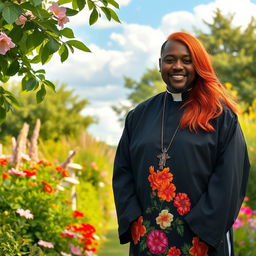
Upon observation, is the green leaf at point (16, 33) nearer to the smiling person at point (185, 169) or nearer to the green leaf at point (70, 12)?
the green leaf at point (70, 12)

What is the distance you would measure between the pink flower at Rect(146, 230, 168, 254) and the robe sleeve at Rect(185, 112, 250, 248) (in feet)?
0.60

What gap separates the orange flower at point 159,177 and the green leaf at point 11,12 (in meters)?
1.18

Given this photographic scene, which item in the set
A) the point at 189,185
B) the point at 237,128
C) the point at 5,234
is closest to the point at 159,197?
the point at 189,185

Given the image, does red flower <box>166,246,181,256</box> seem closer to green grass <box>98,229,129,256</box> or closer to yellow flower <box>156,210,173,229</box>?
yellow flower <box>156,210,173,229</box>

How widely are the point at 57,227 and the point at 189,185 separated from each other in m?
2.18

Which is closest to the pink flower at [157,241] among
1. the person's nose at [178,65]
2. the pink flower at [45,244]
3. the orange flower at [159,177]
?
the orange flower at [159,177]

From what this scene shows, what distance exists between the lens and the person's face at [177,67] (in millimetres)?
3094

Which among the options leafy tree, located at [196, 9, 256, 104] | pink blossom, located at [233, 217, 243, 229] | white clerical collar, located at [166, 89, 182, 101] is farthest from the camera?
leafy tree, located at [196, 9, 256, 104]

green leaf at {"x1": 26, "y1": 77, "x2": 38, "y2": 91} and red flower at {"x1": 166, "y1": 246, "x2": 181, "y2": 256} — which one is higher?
green leaf at {"x1": 26, "y1": 77, "x2": 38, "y2": 91}

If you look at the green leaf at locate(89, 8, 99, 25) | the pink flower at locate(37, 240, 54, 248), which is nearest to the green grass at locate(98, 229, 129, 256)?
the pink flower at locate(37, 240, 54, 248)

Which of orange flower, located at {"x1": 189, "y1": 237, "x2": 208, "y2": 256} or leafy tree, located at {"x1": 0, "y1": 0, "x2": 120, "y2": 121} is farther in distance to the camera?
orange flower, located at {"x1": 189, "y1": 237, "x2": 208, "y2": 256}

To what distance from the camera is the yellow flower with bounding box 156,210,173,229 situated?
3.02 meters

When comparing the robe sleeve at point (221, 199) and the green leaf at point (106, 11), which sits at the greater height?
the green leaf at point (106, 11)

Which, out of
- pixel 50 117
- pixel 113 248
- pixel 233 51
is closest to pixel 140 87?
pixel 233 51
